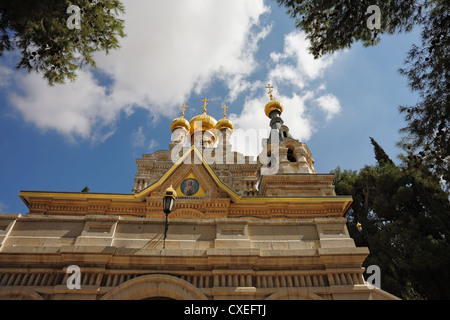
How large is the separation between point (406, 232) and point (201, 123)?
70.2 ft

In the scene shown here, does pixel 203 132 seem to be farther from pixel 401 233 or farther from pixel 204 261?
pixel 204 261

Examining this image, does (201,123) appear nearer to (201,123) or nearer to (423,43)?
(201,123)

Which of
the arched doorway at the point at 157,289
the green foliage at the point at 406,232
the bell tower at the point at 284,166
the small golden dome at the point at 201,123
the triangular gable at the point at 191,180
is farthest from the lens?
the small golden dome at the point at 201,123

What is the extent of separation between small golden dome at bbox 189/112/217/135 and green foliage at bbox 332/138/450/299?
16511mm

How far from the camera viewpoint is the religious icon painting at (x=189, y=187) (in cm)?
1391

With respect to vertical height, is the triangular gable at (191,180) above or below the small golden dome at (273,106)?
below

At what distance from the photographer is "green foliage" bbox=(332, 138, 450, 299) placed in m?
16.5

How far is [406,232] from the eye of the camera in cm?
1805

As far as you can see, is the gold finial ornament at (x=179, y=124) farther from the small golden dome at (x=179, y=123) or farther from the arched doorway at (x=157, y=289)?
the arched doorway at (x=157, y=289)

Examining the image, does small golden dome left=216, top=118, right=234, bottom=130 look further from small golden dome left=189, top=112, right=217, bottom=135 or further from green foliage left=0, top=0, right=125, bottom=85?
green foliage left=0, top=0, right=125, bottom=85

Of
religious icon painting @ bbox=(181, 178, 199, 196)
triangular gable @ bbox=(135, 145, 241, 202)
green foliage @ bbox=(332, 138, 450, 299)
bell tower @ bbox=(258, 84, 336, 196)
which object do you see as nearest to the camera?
triangular gable @ bbox=(135, 145, 241, 202)

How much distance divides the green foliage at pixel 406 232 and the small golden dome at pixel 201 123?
650 inches

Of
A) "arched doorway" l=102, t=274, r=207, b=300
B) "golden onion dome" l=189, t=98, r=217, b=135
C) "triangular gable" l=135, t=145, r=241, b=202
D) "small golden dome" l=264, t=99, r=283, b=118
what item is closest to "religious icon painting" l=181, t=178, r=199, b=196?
"triangular gable" l=135, t=145, r=241, b=202

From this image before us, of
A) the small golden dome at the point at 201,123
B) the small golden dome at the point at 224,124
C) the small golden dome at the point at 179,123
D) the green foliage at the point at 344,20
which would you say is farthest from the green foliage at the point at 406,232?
the small golden dome at the point at 179,123
